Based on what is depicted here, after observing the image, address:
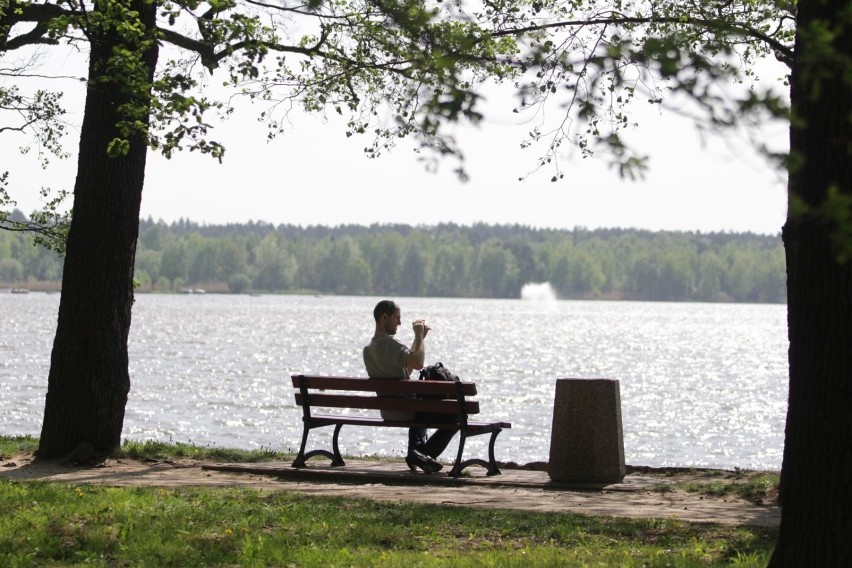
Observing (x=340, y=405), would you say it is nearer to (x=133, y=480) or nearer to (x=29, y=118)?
(x=133, y=480)

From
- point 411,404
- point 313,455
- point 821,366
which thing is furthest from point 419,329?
point 821,366

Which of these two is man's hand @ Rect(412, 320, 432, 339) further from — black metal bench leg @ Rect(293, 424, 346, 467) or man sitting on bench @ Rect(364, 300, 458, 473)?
black metal bench leg @ Rect(293, 424, 346, 467)

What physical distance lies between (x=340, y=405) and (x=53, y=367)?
267cm

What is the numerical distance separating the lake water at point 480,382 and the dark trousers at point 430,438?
801cm

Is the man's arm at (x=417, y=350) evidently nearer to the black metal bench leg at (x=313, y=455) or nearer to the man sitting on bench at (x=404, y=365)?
the man sitting on bench at (x=404, y=365)

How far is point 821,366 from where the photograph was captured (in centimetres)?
602

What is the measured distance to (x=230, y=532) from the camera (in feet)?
24.1

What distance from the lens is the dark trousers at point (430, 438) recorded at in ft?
35.8

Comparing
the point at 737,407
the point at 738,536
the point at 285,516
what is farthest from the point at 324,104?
the point at 737,407

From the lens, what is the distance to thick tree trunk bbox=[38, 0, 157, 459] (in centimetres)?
1126

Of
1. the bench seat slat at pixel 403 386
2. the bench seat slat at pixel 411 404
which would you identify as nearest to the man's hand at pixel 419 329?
the bench seat slat at pixel 403 386

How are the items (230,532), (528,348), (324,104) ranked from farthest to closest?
(528,348) → (324,104) → (230,532)

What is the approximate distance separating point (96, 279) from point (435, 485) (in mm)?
3583

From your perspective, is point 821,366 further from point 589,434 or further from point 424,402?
point 424,402
